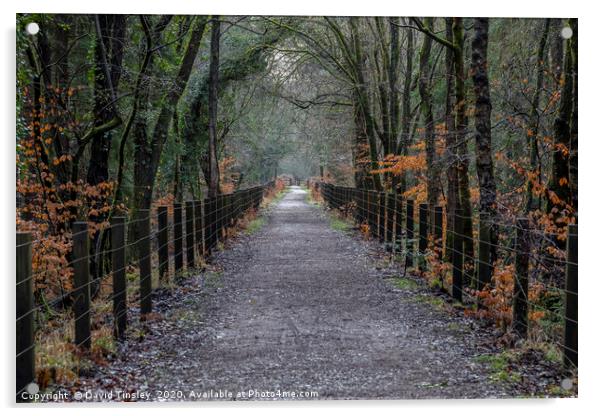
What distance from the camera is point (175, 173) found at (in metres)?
17.7

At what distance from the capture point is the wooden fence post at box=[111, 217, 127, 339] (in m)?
5.35

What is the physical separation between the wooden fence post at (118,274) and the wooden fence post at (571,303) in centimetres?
357

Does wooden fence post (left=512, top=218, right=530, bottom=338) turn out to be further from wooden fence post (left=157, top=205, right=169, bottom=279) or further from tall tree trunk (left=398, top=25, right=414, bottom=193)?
tall tree trunk (left=398, top=25, right=414, bottom=193)

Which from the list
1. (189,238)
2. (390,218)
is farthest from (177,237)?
(390,218)

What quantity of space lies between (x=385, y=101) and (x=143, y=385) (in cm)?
1271

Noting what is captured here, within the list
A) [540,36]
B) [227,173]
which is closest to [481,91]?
[540,36]

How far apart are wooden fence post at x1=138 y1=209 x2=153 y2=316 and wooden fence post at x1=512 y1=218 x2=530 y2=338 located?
3465mm

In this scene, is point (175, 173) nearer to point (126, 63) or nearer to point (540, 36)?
point (126, 63)

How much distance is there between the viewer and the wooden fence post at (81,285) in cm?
463

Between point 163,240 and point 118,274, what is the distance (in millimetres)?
2135

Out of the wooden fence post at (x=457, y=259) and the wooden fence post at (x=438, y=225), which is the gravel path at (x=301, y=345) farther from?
the wooden fence post at (x=438, y=225)

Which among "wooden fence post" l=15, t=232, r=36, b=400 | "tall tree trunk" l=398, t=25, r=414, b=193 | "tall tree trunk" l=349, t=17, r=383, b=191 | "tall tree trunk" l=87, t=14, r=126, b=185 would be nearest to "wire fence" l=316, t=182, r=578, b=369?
"wooden fence post" l=15, t=232, r=36, b=400
